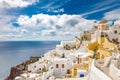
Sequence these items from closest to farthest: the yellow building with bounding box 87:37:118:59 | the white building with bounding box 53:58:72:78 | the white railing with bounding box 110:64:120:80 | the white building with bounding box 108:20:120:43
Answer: the white railing with bounding box 110:64:120:80 < the white building with bounding box 53:58:72:78 < the yellow building with bounding box 87:37:118:59 < the white building with bounding box 108:20:120:43

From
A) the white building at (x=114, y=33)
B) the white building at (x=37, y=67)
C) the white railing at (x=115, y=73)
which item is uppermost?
the white building at (x=114, y=33)

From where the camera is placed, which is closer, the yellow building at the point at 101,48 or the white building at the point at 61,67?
the white building at the point at 61,67

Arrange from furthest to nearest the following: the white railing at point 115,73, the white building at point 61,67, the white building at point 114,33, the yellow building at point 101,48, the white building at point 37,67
Result: the white building at point 37,67
the white building at point 114,33
the yellow building at point 101,48
the white building at point 61,67
the white railing at point 115,73

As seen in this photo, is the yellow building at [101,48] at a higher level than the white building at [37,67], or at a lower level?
higher

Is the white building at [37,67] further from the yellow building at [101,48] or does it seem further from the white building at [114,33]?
the white building at [114,33]

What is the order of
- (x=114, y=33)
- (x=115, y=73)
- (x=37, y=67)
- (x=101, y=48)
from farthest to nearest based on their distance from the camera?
1. (x=37, y=67)
2. (x=114, y=33)
3. (x=101, y=48)
4. (x=115, y=73)

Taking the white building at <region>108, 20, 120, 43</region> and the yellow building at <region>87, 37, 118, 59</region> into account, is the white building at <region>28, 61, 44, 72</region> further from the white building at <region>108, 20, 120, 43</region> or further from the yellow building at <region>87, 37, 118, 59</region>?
the white building at <region>108, 20, 120, 43</region>

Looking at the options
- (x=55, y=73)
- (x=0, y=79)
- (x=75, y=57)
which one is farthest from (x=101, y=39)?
(x=0, y=79)

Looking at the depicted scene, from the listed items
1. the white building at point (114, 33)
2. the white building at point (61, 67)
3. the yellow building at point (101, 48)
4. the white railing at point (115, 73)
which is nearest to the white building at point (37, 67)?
the white building at point (61, 67)

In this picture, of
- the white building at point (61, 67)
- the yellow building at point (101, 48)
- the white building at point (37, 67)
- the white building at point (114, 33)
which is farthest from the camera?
the white building at point (37, 67)

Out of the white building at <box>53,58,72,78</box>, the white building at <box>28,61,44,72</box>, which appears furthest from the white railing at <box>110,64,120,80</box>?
the white building at <box>28,61,44,72</box>

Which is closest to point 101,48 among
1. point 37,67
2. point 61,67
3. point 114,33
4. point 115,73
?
point 114,33

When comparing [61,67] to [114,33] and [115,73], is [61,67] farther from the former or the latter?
[115,73]

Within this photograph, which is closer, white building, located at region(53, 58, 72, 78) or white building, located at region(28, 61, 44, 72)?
white building, located at region(53, 58, 72, 78)
